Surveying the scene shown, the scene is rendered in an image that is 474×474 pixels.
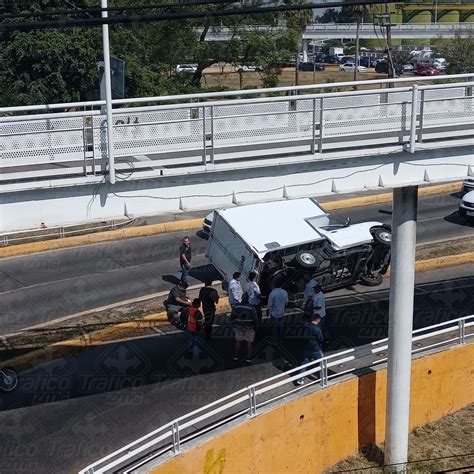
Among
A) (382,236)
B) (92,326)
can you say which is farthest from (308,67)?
(92,326)

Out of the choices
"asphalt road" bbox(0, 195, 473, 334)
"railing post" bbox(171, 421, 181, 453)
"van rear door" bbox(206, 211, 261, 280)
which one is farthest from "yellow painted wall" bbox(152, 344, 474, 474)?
"asphalt road" bbox(0, 195, 473, 334)

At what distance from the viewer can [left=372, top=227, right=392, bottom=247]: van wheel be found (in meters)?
16.9

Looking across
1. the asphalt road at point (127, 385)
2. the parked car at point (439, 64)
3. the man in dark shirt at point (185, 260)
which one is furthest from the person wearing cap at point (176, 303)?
the parked car at point (439, 64)

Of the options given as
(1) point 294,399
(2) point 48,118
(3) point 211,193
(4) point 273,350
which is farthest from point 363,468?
(2) point 48,118

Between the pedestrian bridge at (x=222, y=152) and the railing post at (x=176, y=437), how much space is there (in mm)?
2641

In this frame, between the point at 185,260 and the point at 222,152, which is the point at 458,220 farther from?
the point at 222,152

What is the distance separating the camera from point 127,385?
43.5ft

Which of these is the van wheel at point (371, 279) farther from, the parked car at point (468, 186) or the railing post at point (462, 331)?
the parked car at point (468, 186)

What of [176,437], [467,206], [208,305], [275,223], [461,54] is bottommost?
[467,206]

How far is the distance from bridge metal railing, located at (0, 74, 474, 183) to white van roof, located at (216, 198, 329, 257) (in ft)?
15.0

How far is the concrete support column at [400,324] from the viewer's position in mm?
11523

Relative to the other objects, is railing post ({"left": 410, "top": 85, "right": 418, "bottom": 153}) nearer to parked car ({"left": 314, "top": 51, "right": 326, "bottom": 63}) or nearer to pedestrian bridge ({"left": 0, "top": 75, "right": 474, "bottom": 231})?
pedestrian bridge ({"left": 0, "top": 75, "right": 474, "bottom": 231})

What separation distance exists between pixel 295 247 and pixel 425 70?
4758cm

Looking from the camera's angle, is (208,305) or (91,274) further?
(91,274)
